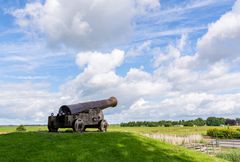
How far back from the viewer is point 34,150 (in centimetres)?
1734

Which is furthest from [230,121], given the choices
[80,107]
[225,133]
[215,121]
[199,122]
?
[80,107]

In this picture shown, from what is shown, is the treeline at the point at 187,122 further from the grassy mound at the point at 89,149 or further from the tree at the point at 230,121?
the grassy mound at the point at 89,149

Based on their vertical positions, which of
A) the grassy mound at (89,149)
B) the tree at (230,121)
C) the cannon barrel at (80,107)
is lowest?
the grassy mound at (89,149)

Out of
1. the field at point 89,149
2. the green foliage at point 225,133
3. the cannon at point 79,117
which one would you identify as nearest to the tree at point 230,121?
the green foliage at point 225,133

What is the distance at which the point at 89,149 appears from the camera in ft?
56.8

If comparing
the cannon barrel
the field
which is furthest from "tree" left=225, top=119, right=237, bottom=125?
the field

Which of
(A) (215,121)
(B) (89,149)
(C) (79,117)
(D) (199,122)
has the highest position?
(A) (215,121)

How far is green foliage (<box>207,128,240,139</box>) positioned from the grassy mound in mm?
36098

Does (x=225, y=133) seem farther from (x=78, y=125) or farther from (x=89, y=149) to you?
(x=89, y=149)

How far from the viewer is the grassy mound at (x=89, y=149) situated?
1642cm

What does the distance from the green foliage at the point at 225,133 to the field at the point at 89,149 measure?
36.0 meters

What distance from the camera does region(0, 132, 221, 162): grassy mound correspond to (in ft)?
53.9

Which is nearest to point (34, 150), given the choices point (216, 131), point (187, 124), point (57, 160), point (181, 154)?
point (57, 160)

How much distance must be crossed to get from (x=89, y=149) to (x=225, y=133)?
40.6 m
